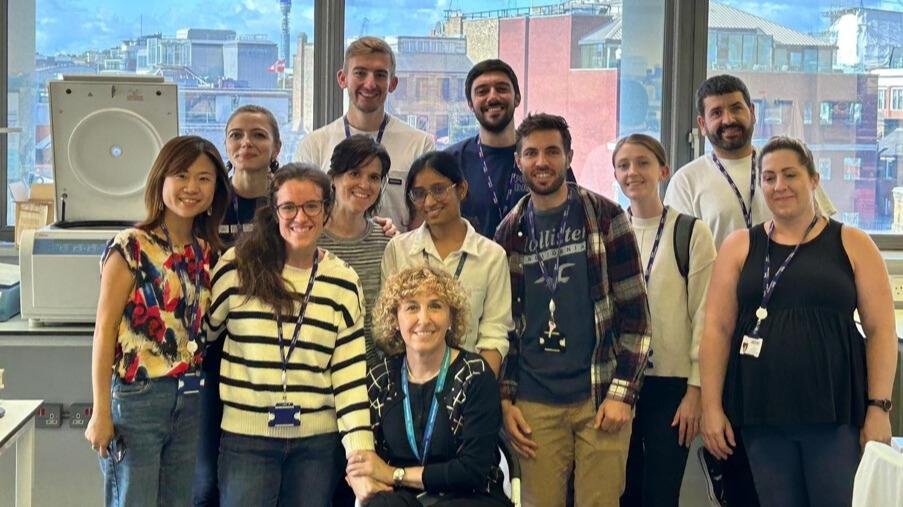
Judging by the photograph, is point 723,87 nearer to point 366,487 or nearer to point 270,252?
point 270,252

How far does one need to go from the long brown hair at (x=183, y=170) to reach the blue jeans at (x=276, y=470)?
50 cm

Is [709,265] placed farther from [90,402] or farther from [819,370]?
[90,402]

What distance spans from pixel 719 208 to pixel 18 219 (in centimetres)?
258

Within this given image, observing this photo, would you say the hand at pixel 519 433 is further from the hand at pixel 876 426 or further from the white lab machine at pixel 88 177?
the white lab machine at pixel 88 177

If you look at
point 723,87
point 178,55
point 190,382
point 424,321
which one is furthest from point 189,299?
point 178,55

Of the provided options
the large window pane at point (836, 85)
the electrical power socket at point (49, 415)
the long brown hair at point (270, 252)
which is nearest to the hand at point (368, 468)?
the long brown hair at point (270, 252)

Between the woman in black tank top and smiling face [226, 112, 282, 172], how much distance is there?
133cm

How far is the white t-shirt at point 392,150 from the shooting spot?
10.4 feet

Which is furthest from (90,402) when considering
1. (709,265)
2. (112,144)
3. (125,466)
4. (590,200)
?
(709,265)

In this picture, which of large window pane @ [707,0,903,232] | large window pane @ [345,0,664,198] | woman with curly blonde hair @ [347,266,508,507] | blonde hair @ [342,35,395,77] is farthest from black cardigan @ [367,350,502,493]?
large window pane @ [707,0,903,232]

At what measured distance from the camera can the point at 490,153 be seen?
3.12 metres

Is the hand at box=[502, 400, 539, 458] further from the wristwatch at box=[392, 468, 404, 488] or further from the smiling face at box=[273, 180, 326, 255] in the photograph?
the smiling face at box=[273, 180, 326, 255]

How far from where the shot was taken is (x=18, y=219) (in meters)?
3.84

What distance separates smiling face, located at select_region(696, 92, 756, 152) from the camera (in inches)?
125
